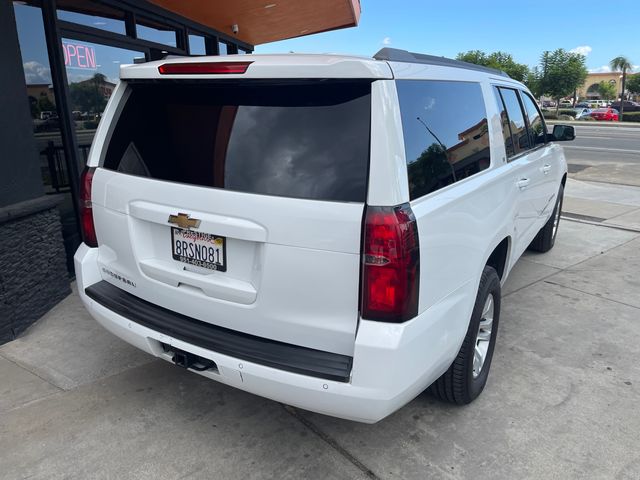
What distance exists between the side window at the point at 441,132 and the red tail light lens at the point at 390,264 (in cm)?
19

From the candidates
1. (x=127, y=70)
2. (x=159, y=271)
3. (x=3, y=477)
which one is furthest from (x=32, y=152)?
(x=3, y=477)

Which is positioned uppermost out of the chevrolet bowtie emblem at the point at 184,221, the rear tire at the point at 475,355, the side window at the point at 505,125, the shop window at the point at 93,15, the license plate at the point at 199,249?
the shop window at the point at 93,15

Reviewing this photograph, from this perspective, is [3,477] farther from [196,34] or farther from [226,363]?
[196,34]

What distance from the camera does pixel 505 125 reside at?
3578mm

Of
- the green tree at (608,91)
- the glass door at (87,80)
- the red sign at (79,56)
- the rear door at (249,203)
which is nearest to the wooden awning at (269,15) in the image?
the glass door at (87,80)

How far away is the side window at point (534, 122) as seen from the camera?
445cm

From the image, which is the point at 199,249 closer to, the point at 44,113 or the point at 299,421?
the point at 299,421

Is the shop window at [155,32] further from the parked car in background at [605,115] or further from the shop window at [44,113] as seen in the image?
the parked car in background at [605,115]

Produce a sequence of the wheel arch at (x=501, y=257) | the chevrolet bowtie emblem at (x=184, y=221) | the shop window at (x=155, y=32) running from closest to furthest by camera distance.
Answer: the chevrolet bowtie emblem at (x=184, y=221)
the wheel arch at (x=501, y=257)
the shop window at (x=155, y=32)

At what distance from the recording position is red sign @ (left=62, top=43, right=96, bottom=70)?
5.07 metres

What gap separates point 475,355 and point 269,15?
287 inches

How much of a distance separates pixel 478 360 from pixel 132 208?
2.19 meters

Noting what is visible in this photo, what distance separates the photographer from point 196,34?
8.15m

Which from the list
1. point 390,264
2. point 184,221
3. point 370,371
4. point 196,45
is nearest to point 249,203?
point 184,221
